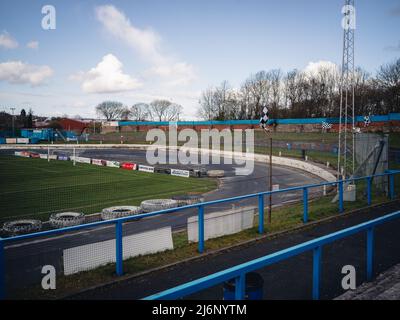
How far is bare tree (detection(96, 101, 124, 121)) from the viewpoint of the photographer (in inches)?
6688

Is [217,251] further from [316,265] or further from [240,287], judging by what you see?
[240,287]

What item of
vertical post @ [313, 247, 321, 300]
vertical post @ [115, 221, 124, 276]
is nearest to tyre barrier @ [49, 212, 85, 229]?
vertical post @ [115, 221, 124, 276]

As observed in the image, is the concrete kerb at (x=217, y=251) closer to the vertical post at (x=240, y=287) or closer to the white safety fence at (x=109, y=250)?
the white safety fence at (x=109, y=250)

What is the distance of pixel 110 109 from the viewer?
170375 mm

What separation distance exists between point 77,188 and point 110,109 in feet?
495

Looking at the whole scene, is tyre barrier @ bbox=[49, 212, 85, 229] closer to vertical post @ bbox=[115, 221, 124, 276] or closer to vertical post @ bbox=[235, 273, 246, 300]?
vertical post @ bbox=[115, 221, 124, 276]

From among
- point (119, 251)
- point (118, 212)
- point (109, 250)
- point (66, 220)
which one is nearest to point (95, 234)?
point (109, 250)

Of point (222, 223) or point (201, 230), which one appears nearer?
point (201, 230)

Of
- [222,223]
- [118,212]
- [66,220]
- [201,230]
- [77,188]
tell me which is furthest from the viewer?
[77,188]

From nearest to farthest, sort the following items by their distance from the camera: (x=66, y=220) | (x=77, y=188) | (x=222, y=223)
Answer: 1. (x=222, y=223)
2. (x=66, y=220)
3. (x=77, y=188)

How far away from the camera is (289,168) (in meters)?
39.6

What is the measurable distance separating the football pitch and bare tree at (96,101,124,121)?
13563 cm

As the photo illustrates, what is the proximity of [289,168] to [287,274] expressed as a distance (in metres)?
34.2

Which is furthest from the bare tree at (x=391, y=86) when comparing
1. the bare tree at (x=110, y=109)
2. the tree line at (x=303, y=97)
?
the bare tree at (x=110, y=109)
